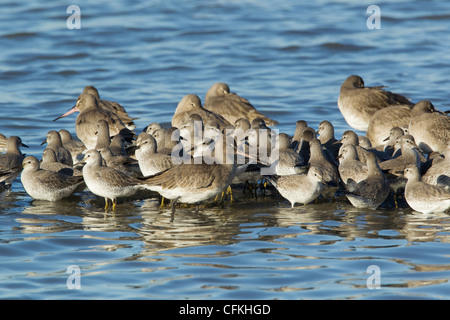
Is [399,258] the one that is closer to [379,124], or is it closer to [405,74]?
[379,124]

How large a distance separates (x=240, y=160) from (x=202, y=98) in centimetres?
686

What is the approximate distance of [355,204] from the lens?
389 inches

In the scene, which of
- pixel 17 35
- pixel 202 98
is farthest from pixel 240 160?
pixel 17 35

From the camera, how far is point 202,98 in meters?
17.4

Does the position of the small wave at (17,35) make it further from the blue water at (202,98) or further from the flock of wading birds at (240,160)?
the flock of wading birds at (240,160)

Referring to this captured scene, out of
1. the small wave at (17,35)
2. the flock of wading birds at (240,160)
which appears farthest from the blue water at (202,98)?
the flock of wading birds at (240,160)

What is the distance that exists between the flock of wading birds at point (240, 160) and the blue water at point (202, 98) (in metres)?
0.29

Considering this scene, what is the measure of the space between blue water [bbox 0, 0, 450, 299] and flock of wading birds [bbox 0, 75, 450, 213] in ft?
0.96

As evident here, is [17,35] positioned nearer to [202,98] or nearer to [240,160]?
[202,98]

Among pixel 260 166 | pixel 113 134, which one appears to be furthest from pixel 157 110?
pixel 260 166

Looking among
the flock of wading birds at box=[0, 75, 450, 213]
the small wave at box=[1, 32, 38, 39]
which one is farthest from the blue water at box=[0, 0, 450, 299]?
the flock of wading birds at box=[0, 75, 450, 213]

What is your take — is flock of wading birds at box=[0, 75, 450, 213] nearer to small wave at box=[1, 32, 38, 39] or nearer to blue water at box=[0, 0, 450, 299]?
blue water at box=[0, 0, 450, 299]

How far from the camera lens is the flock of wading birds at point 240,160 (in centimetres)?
978
